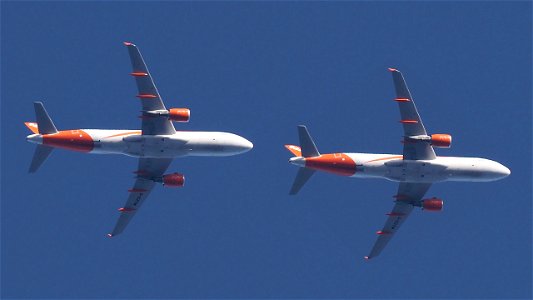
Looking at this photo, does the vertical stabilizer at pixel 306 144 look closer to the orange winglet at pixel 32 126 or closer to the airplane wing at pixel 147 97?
the airplane wing at pixel 147 97

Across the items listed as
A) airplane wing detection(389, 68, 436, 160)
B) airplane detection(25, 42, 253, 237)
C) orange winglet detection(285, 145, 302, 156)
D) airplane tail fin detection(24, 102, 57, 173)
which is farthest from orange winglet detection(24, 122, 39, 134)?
airplane wing detection(389, 68, 436, 160)

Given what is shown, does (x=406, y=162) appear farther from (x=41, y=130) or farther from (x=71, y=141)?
(x=41, y=130)

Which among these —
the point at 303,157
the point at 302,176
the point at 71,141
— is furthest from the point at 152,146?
the point at 302,176

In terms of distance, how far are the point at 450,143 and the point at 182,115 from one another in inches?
1070

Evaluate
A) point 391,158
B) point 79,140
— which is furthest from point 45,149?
point 391,158

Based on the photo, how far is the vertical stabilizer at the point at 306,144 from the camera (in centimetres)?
19062

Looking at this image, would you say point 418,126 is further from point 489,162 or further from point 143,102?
point 143,102

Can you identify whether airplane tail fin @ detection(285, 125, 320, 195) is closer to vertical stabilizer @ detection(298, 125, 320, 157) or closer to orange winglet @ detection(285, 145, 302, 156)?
vertical stabilizer @ detection(298, 125, 320, 157)

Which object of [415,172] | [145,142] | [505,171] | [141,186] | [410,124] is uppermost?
[410,124]

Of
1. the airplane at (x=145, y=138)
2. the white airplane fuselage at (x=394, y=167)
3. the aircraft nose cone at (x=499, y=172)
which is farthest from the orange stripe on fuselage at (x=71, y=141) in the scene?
the aircraft nose cone at (x=499, y=172)

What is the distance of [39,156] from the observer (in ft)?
632

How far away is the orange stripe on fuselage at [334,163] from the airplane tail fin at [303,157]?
23.6 inches

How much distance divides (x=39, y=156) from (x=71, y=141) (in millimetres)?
3629

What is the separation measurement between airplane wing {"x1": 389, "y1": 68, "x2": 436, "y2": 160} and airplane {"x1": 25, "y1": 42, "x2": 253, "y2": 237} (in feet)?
53.3
